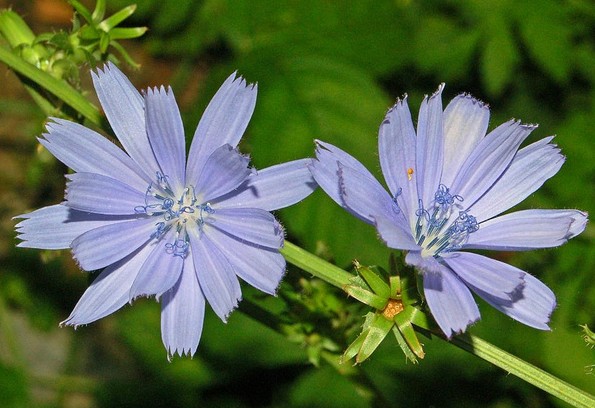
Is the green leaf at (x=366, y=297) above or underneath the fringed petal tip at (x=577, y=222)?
underneath

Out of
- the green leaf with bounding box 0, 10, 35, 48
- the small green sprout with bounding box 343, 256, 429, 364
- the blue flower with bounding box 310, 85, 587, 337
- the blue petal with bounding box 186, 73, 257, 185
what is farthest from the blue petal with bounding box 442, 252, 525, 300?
the green leaf with bounding box 0, 10, 35, 48

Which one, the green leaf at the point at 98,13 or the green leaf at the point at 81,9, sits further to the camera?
the green leaf at the point at 98,13

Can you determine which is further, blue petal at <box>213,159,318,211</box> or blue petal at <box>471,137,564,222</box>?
blue petal at <box>471,137,564,222</box>

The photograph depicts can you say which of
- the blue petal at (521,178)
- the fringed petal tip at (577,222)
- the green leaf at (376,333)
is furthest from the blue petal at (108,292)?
the fringed petal tip at (577,222)

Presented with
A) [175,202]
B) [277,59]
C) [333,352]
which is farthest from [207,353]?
[175,202]

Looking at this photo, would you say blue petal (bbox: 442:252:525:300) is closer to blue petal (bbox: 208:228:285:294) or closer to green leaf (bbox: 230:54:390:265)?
blue petal (bbox: 208:228:285:294)

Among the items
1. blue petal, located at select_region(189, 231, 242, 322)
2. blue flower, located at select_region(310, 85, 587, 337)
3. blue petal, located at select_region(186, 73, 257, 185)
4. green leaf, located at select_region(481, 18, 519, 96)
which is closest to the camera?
blue flower, located at select_region(310, 85, 587, 337)

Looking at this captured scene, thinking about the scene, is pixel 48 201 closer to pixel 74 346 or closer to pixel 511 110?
pixel 74 346

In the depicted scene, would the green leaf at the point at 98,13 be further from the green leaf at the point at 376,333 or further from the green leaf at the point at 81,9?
the green leaf at the point at 376,333
